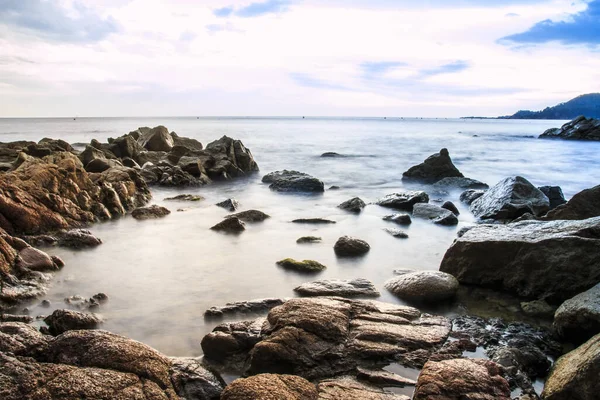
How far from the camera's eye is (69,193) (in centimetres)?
1157

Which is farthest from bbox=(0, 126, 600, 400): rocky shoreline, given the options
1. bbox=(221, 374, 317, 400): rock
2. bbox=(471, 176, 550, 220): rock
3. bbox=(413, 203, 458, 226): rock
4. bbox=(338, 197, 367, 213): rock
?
bbox=(338, 197, 367, 213): rock

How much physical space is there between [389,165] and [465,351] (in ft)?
79.8

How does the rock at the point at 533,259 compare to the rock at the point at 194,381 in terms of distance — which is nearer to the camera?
the rock at the point at 194,381

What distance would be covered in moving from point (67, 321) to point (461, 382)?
460 centimetres

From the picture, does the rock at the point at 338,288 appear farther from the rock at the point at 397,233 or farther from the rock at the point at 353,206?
the rock at the point at 353,206

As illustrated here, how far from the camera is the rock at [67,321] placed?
229 inches

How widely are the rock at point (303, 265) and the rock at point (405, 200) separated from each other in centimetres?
669

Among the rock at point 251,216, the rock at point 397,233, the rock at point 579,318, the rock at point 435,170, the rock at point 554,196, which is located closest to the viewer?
the rock at point 579,318

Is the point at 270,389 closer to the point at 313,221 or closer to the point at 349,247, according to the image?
the point at 349,247

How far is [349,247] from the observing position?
9.74 m

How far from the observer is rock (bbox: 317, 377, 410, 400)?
168 inches

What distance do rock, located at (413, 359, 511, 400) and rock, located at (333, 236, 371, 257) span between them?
16.5 ft

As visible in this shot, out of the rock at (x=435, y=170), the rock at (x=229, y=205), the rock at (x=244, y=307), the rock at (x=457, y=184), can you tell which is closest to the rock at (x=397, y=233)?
the rock at (x=229, y=205)

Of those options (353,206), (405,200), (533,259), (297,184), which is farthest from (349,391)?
(297,184)
